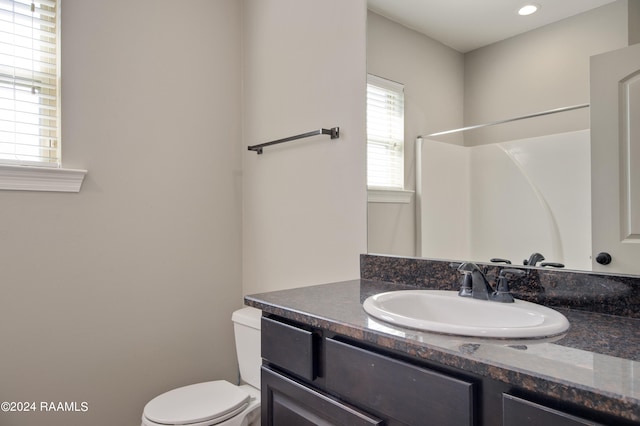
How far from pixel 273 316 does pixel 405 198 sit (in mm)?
660

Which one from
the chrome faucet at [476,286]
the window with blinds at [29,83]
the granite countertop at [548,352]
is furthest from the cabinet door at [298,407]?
the window with blinds at [29,83]

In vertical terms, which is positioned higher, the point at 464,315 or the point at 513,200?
the point at 513,200

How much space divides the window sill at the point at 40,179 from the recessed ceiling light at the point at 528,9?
1783 mm

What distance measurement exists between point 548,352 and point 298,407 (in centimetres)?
64

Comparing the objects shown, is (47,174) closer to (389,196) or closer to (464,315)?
(389,196)

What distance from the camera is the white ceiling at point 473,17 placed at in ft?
3.67

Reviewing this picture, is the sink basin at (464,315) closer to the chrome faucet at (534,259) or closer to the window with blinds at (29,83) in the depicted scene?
the chrome faucet at (534,259)

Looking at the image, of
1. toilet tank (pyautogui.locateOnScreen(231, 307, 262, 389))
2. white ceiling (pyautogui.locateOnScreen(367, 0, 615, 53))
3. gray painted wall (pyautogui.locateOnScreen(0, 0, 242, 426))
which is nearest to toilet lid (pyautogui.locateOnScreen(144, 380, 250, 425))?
toilet tank (pyautogui.locateOnScreen(231, 307, 262, 389))

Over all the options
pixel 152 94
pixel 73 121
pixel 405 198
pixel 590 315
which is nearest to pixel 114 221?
pixel 73 121

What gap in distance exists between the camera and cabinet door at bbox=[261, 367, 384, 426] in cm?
91

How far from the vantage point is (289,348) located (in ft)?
3.52

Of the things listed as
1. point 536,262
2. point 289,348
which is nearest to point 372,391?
point 289,348

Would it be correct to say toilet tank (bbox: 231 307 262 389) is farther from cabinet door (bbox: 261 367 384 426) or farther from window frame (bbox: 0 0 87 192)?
window frame (bbox: 0 0 87 192)

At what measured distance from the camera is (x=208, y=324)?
218 cm
